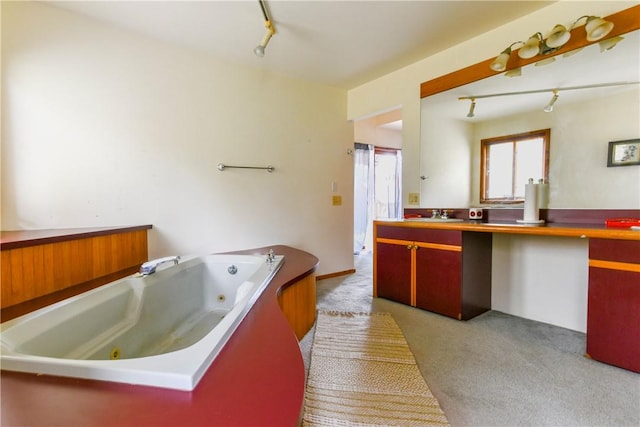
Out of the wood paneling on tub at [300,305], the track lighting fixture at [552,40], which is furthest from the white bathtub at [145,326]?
the track lighting fixture at [552,40]

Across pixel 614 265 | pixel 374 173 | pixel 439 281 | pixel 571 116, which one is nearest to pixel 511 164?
pixel 571 116

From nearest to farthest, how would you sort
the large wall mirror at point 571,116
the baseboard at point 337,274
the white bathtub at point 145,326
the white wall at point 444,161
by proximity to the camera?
the white bathtub at point 145,326
the large wall mirror at point 571,116
the white wall at point 444,161
the baseboard at point 337,274

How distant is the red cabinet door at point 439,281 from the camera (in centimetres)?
195

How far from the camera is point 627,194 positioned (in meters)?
1.59

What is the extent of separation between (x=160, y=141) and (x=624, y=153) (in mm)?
3219

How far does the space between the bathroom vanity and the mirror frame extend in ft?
3.75

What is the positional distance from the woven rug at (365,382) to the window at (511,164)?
140cm

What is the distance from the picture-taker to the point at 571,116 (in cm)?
178

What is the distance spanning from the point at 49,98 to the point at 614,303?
11.8 feet

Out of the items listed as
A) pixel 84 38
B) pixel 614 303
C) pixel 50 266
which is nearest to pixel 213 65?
pixel 84 38

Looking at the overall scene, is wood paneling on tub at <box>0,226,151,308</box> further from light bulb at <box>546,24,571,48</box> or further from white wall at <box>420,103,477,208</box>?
light bulb at <box>546,24,571,48</box>

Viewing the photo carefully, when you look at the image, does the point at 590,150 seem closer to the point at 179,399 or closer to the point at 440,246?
the point at 440,246

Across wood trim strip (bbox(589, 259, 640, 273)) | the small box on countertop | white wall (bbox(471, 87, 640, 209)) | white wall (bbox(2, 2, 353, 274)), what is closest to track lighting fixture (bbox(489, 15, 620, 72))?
white wall (bbox(471, 87, 640, 209))

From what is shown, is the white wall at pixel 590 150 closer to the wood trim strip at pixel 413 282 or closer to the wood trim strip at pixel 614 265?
the wood trim strip at pixel 614 265
